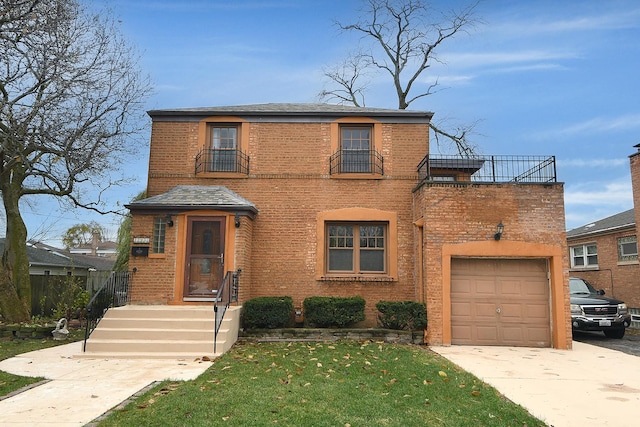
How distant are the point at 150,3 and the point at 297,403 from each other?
11717 mm

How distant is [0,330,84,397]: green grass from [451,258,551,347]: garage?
8.48 metres

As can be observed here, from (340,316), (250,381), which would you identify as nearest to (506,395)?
(250,381)

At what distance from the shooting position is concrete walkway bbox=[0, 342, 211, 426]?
4621 mm

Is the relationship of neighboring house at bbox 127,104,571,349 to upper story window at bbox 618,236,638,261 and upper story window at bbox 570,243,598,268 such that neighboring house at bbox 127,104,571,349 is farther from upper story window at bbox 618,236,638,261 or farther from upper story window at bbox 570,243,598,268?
upper story window at bbox 570,243,598,268

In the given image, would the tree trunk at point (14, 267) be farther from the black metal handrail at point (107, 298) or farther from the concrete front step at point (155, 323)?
the concrete front step at point (155, 323)

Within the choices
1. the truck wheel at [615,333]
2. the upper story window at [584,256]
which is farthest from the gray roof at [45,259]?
the upper story window at [584,256]

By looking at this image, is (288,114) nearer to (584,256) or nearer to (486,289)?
(486,289)

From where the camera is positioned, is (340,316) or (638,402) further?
(340,316)

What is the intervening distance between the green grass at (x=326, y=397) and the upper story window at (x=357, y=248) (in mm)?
3826

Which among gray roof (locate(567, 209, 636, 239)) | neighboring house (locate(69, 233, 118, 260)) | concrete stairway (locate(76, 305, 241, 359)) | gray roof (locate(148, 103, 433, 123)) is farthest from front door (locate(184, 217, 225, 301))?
neighboring house (locate(69, 233, 118, 260))

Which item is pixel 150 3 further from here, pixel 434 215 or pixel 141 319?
pixel 434 215

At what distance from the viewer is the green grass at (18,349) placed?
579cm

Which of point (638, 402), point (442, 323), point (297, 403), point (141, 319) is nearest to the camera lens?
point (297, 403)

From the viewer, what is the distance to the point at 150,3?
39.2ft
